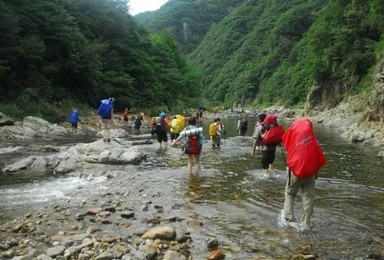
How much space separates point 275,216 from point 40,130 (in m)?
21.9

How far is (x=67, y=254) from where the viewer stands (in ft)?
19.1

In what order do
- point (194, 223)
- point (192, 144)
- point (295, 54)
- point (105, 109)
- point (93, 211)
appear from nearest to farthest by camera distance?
point (194, 223), point (93, 211), point (192, 144), point (105, 109), point (295, 54)

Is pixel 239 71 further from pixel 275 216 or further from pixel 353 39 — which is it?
pixel 275 216

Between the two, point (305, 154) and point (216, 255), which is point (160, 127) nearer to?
point (305, 154)

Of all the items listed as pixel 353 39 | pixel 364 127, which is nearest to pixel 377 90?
pixel 364 127

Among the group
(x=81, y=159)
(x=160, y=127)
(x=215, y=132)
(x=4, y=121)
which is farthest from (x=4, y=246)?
(x=4, y=121)

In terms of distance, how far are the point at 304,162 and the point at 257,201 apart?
2356mm

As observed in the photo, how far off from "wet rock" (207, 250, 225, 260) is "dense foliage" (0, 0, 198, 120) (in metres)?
25.3

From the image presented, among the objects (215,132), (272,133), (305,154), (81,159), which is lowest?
(81,159)

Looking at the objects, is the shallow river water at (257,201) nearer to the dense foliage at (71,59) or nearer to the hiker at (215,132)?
the hiker at (215,132)

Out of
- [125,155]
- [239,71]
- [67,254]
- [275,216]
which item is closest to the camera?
[67,254]

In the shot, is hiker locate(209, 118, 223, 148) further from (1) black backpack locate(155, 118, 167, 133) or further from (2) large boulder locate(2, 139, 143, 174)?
(2) large boulder locate(2, 139, 143, 174)

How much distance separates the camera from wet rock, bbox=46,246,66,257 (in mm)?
5844

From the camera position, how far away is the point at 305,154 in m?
6.88
